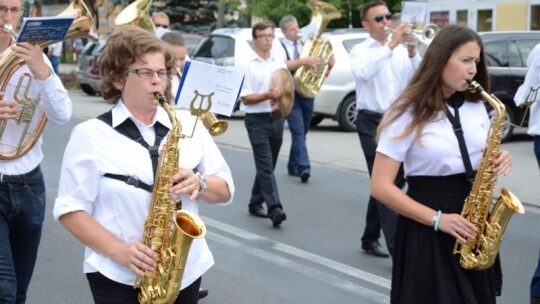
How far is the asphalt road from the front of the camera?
6.30 metres

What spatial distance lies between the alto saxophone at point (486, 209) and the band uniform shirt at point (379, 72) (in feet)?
10.7

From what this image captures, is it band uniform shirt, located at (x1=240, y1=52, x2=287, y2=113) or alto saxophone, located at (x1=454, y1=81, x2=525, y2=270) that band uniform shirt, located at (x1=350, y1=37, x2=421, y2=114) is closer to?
band uniform shirt, located at (x1=240, y1=52, x2=287, y2=113)

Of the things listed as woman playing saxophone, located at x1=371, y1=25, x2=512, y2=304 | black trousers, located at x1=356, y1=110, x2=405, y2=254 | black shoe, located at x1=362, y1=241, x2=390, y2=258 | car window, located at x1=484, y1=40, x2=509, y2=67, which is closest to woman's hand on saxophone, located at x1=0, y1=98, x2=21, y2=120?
woman playing saxophone, located at x1=371, y1=25, x2=512, y2=304

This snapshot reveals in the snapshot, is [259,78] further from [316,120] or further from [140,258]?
[316,120]

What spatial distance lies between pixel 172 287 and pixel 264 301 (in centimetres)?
298

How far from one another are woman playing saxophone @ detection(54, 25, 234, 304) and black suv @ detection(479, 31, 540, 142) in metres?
10.8

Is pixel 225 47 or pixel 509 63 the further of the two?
pixel 225 47

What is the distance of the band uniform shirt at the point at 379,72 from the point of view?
23.5 feet

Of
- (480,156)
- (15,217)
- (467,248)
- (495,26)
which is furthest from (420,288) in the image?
(495,26)

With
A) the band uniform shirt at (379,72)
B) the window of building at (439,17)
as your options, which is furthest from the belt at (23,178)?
the window of building at (439,17)

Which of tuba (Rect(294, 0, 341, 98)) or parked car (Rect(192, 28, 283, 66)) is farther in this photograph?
parked car (Rect(192, 28, 283, 66))

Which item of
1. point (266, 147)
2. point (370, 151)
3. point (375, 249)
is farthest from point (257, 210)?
point (370, 151)

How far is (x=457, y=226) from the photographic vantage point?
3.73m

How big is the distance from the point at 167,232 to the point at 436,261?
122 cm
